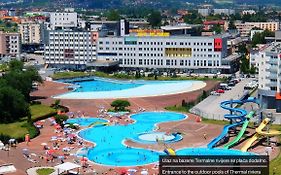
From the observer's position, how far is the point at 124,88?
53906mm

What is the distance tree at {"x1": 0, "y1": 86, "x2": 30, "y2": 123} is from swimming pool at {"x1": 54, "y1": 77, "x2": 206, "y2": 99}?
1147 cm

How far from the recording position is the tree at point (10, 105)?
35344 millimetres

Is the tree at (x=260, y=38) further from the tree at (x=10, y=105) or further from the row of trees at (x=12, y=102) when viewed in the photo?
the tree at (x=10, y=105)

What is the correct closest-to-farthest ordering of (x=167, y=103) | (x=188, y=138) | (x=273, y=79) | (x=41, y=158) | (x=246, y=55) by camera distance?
(x=41, y=158), (x=188, y=138), (x=273, y=79), (x=167, y=103), (x=246, y=55)

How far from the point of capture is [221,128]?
34.9 metres

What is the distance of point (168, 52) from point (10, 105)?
28941mm

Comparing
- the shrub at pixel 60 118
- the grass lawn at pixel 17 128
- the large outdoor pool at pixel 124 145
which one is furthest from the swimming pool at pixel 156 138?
the grass lawn at pixel 17 128

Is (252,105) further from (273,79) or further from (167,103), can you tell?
(167,103)

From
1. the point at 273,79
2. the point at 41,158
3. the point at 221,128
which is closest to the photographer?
the point at 41,158

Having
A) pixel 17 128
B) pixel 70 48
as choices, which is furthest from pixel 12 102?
pixel 70 48

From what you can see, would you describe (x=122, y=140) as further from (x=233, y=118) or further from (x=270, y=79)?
(x=270, y=79)

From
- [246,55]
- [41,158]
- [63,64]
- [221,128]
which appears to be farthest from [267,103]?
[63,64]

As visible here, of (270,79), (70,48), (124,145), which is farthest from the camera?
(70,48)

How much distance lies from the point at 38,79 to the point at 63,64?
20894 millimetres
